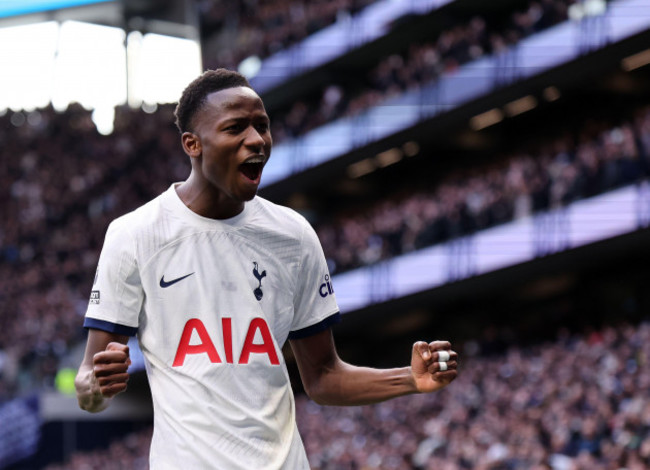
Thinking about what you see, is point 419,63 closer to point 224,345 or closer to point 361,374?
point 361,374

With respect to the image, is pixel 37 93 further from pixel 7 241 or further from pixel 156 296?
pixel 156 296

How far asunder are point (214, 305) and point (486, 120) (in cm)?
2294

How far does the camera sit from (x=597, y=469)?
45.1 ft

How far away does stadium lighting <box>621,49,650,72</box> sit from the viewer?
74.4 ft

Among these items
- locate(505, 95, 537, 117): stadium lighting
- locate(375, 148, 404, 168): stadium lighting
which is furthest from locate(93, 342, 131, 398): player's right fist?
locate(375, 148, 404, 168): stadium lighting

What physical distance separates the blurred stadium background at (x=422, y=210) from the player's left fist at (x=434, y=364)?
10000 millimetres

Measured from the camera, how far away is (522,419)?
16.1 m

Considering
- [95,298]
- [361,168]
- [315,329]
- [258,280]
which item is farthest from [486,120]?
[95,298]

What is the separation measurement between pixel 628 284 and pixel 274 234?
735 inches

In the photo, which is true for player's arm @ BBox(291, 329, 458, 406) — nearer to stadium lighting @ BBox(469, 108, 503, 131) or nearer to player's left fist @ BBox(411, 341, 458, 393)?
Result: player's left fist @ BBox(411, 341, 458, 393)

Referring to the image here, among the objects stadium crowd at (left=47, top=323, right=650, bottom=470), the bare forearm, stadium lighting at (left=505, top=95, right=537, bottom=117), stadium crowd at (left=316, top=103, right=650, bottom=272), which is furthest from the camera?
stadium lighting at (left=505, top=95, right=537, bottom=117)

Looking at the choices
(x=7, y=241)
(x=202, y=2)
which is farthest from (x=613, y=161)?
(x=202, y=2)

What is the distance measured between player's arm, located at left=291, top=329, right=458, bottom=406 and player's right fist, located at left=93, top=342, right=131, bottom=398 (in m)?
0.91

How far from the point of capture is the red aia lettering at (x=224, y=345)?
3904 mm
